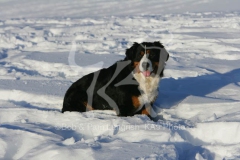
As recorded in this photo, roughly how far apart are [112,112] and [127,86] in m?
0.39

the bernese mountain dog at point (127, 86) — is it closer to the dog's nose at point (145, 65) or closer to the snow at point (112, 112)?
the dog's nose at point (145, 65)

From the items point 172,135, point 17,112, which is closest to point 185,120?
point 172,135

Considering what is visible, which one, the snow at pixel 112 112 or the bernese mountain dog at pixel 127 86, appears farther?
the bernese mountain dog at pixel 127 86

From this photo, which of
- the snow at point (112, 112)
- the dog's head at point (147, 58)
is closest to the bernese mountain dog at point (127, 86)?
the dog's head at point (147, 58)

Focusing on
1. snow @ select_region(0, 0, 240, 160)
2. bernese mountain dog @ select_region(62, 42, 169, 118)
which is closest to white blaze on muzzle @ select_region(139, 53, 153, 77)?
bernese mountain dog @ select_region(62, 42, 169, 118)

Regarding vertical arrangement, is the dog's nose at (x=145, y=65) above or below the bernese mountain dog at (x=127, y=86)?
above

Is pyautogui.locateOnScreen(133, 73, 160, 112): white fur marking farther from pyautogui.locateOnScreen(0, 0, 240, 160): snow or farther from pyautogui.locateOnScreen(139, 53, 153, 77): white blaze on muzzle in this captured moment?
pyautogui.locateOnScreen(0, 0, 240, 160): snow

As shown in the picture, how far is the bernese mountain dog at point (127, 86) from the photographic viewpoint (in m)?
4.27

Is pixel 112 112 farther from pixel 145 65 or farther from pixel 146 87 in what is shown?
pixel 145 65

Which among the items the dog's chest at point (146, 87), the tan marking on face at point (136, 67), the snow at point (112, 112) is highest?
the tan marking on face at point (136, 67)

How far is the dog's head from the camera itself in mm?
4237

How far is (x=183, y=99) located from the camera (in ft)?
15.7

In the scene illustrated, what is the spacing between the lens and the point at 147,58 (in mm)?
4219

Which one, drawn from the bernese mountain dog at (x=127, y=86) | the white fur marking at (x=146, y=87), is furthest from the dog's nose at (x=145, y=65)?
the white fur marking at (x=146, y=87)
